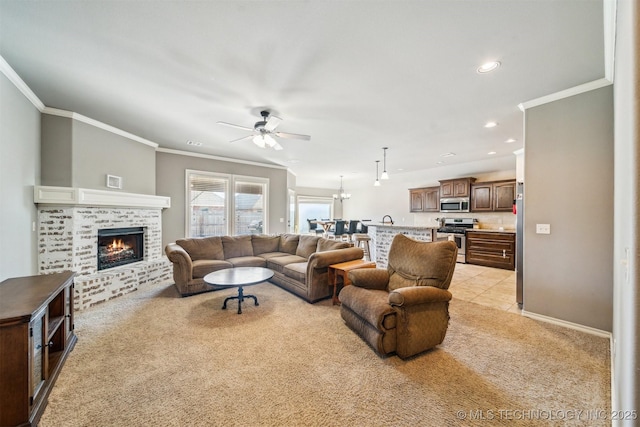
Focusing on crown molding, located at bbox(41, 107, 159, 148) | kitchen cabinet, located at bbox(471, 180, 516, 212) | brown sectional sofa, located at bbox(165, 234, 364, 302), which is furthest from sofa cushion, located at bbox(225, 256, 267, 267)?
kitchen cabinet, located at bbox(471, 180, 516, 212)

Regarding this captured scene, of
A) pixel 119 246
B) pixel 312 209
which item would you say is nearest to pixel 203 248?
pixel 119 246

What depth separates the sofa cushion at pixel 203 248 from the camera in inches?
179

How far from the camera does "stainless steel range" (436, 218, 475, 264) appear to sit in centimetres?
646

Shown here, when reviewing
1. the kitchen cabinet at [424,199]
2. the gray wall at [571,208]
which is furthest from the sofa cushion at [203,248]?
the kitchen cabinet at [424,199]

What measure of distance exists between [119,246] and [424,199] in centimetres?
790

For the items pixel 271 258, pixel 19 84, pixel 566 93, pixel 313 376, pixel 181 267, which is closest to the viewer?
pixel 313 376

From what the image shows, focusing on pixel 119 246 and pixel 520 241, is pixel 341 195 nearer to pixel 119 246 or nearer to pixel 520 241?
pixel 520 241

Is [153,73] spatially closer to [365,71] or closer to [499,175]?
[365,71]

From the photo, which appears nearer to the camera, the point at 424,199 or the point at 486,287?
the point at 486,287

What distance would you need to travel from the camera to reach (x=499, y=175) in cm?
645

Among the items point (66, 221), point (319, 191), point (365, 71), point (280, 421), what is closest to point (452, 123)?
point (365, 71)

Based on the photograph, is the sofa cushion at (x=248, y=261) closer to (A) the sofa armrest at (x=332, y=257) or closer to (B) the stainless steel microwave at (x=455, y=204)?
(A) the sofa armrest at (x=332, y=257)

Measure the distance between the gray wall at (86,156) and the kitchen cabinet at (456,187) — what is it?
24.9 feet

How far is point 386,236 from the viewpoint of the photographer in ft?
19.7
